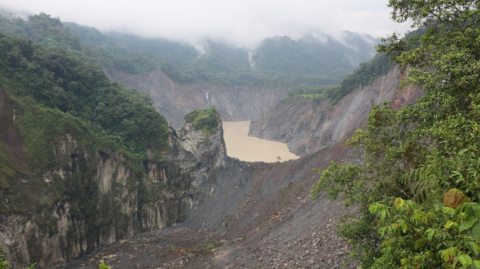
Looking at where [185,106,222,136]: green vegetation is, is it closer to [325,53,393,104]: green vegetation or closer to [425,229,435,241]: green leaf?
[325,53,393,104]: green vegetation

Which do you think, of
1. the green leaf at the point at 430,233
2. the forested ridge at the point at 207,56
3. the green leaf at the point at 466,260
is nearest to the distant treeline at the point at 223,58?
the forested ridge at the point at 207,56

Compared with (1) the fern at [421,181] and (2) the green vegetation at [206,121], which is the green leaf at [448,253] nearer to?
(1) the fern at [421,181]

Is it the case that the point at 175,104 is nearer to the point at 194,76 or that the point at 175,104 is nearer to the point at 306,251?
the point at 194,76

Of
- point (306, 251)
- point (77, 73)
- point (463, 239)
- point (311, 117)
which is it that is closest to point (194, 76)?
point (311, 117)

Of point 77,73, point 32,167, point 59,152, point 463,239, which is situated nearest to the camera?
point 463,239

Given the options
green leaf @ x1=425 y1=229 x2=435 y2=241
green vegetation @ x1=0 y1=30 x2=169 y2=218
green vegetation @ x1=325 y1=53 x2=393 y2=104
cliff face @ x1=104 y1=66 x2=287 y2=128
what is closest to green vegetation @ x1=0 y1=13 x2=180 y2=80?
cliff face @ x1=104 y1=66 x2=287 y2=128

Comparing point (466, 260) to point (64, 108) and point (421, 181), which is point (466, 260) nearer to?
point (421, 181)

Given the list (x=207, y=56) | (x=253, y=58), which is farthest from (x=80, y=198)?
(x=253, y=58)
